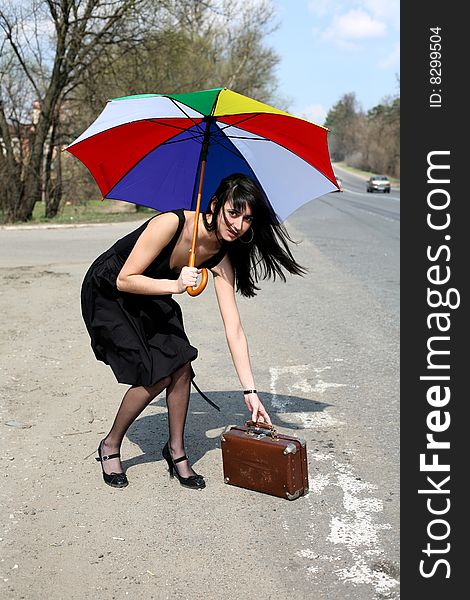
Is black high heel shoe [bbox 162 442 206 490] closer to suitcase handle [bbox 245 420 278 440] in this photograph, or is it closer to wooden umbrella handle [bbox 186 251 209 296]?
suitcase handle [bbox 245 420 278 440]

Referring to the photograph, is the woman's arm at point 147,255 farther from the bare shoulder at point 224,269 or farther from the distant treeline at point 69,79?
the distant treeline at point 69,79

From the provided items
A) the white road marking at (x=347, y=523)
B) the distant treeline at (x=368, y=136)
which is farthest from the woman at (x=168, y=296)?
the distant treeline at (x=368, y=136)

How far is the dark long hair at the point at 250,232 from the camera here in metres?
3.80

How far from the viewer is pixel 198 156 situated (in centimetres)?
441

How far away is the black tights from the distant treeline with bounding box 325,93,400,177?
66922 mm

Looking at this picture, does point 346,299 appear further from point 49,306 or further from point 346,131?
point 346,131

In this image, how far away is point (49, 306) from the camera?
9430 millimetres

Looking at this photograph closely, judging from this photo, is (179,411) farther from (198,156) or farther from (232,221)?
(198,156)

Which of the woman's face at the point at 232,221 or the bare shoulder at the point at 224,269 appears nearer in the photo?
the woman's face at the point at 232,221

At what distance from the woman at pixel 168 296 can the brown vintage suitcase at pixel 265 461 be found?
0.44 feet

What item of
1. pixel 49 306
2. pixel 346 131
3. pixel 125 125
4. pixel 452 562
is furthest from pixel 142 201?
pixel 346 131

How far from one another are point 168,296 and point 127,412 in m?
0.62

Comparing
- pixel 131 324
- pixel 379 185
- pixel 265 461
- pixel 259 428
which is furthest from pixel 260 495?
pixel 379 185

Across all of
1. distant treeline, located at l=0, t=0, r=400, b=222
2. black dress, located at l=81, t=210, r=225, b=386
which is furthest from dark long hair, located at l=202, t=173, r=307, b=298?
distant treeline, located at l=0, t=0, r=400, b=222
